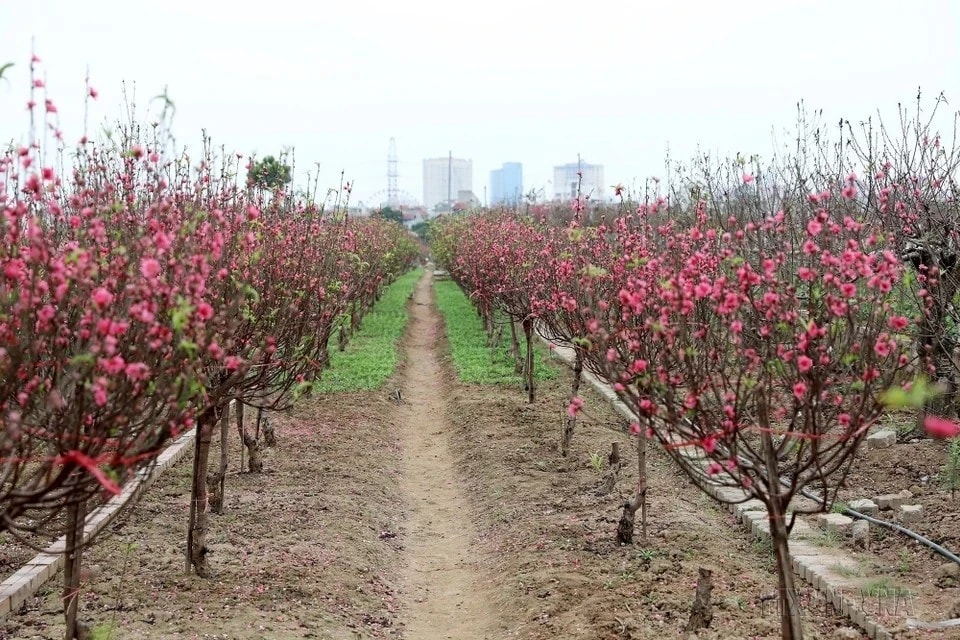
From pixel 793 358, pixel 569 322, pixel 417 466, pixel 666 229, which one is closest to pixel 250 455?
pixel 417 466

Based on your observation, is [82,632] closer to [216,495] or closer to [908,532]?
[216,495]

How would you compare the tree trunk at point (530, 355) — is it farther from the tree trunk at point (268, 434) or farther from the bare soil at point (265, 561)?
the tree trunk at point (268, 434)

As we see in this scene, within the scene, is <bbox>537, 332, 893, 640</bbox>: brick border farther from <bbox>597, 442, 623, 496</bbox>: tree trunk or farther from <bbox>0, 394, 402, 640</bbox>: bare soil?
<bbox>0, 394, 402, 640</bbox>: bare soil

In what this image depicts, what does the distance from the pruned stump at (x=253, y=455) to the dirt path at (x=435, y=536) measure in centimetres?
163

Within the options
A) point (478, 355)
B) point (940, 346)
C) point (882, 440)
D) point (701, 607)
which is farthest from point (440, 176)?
point (701, 607)

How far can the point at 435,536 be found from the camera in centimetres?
912

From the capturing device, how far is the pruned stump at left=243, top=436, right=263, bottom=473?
9734 mm

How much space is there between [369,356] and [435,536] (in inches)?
363

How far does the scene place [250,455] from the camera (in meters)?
9.93

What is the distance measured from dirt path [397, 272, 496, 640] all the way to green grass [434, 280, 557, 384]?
0.85 m

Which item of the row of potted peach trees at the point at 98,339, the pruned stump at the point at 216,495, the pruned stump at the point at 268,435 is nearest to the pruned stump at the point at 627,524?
the row of potted peach trees at the point at 98,339

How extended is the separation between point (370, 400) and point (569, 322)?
6014 mm

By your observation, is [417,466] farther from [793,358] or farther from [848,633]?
[793,358]

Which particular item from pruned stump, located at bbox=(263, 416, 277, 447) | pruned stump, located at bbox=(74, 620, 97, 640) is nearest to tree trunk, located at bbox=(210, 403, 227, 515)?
pruned stump, located at bbox=(263, 416, 277, 447)
